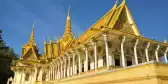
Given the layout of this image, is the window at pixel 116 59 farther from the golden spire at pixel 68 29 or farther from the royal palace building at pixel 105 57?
the golden spire at pixel 68 29

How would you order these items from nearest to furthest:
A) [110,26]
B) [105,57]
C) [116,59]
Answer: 1. [110,26]
2. [116,59]
3. [105,57]

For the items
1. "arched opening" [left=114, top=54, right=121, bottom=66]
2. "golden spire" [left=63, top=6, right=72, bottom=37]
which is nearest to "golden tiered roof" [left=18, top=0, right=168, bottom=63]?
"golden spire" [left=63, top=6, right=72, bottom=37]

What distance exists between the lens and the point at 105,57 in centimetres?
1559

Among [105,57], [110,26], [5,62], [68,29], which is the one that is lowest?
[5,62]

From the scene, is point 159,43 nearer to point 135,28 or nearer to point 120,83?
point 135,28

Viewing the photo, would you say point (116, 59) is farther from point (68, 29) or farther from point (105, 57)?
point (68, 29)

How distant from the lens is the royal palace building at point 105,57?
7.14 m

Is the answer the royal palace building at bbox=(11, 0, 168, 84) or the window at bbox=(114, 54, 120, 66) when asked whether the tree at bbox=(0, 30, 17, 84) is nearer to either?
the royal palace building at bbox=(11, 0, 168, 84)

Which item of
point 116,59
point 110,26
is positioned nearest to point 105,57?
point 116,59

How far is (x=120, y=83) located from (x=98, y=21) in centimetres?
1238

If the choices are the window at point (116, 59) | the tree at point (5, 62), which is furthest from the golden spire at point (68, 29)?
the window at point (116, 59)

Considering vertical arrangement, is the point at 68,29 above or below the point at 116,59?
above

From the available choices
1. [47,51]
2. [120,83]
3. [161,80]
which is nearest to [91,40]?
[120,83]

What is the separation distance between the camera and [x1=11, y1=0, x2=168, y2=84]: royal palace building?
23.4 feet
